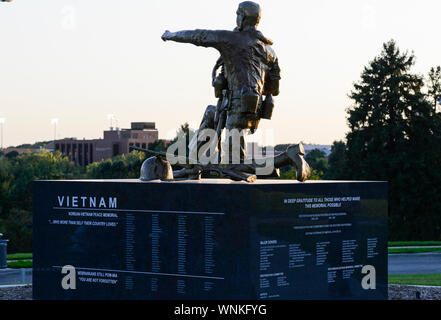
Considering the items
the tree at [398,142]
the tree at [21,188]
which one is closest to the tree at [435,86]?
the tree at [398,142]

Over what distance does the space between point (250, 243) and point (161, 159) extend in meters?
2.94

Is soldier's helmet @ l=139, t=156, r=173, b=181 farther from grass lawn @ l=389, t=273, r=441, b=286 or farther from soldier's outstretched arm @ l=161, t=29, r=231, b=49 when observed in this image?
grass lawn @ l=389, t=273, r=441, b=286

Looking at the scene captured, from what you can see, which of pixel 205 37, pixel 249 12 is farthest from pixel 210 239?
pixel 249 12

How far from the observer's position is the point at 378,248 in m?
12.8

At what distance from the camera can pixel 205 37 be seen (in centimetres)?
1268

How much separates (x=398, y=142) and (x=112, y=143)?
2749 inches

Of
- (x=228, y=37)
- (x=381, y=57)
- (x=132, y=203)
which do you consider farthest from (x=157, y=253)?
(x=381, y=57)

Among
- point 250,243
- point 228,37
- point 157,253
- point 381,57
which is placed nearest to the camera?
point 250,243

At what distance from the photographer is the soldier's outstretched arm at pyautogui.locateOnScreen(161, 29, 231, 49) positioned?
497 inches

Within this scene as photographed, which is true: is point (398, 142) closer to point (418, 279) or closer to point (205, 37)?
point (418, 279)

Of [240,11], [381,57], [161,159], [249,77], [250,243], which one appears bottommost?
[250,243]

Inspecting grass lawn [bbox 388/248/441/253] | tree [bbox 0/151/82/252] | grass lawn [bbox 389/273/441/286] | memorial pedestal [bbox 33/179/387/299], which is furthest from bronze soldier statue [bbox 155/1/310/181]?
tree [bbox 0/151/82/252]

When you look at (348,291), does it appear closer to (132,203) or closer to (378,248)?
(378,248)

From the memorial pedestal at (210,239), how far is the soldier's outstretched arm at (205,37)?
2.28m
